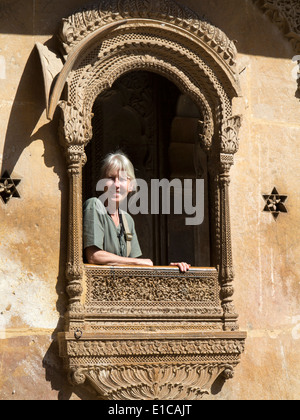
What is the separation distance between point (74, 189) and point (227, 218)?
1.32 metres

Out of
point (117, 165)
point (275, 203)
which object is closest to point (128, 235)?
point (117, 165)

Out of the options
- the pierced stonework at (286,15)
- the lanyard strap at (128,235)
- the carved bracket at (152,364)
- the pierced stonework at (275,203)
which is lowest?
the carved bracket at (152,364)

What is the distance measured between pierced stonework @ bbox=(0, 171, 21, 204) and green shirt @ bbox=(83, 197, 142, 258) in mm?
593

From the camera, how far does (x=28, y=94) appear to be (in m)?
7.78

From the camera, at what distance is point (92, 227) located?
782 cm

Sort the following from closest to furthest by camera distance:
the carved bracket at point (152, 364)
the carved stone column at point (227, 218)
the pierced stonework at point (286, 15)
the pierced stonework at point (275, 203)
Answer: the carved bracket at point (152, 364), the carved stone column at point (227, 218), the pierced stonework at point (275, 203), the pierced stonework at point (286, 15)

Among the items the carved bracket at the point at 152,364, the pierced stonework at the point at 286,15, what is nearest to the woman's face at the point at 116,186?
the carved bracket at the point at 152,364

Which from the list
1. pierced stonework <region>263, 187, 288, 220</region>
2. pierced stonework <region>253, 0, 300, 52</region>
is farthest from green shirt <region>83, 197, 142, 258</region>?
pierced stonework <region>253, 0, 300, 52</region>

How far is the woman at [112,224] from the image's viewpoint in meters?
7.80

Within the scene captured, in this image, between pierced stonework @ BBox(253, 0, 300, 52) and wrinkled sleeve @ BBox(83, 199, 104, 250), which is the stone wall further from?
wrinkled sleeve @ BBox(83, 199, 104, 250)

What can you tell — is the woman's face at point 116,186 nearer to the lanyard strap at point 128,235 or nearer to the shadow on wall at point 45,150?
the lanyard strap at point 128,235

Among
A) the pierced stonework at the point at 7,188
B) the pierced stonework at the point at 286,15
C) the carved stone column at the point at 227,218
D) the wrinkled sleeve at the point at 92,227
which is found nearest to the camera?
the pierced stonework at the point at 7,188

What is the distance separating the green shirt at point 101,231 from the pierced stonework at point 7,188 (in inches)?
23.3

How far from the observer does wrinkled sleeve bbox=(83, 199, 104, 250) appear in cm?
778
